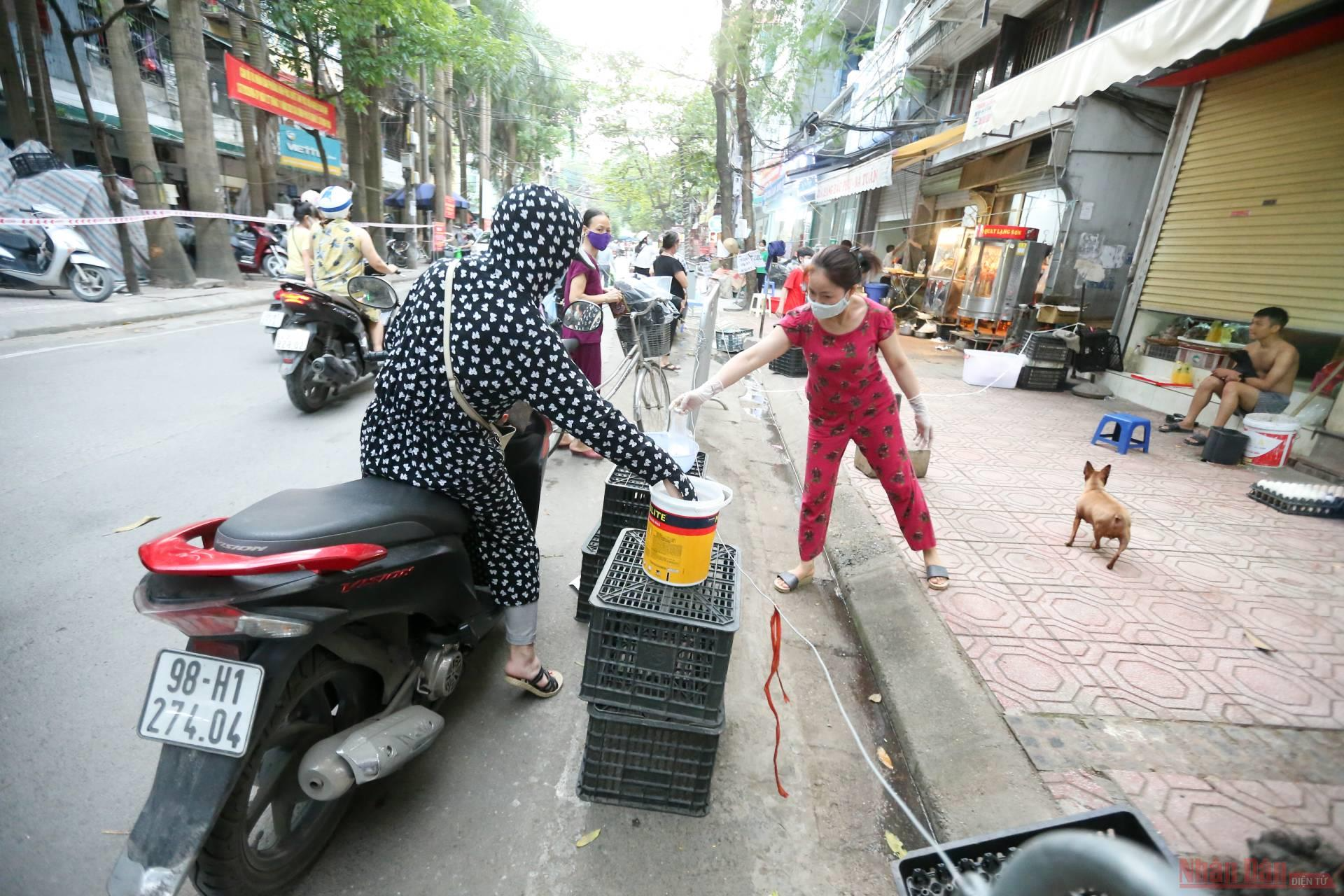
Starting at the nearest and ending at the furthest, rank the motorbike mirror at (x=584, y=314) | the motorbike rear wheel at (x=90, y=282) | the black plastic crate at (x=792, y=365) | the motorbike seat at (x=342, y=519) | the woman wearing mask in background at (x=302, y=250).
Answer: the motorbike seat at (x=342, y=519) < the motorbike mirror at (x=584, y=314) < the woman wearing mask in background at (x=302, y=250) < the motorbike rear wheel at (x=90, y=282) < the black plastic crate at (x=792, y=365)

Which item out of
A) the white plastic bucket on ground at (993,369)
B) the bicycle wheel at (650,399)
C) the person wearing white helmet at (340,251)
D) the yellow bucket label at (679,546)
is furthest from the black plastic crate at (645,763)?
the white plastic bucket on ground at (993,369)

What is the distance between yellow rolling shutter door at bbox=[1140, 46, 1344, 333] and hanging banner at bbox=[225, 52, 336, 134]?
573 inches

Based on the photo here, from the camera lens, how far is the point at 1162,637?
313 cm

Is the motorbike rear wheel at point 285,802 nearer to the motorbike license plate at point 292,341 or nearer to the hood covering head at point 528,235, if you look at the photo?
the hood covering head at point 528,235

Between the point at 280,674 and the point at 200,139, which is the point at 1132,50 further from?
the point at 200,139

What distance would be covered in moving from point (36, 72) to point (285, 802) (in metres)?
16.5

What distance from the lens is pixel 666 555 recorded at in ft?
6.70

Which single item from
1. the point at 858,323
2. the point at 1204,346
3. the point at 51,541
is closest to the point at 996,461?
the point at 858,323

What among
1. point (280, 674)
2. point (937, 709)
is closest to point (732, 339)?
point (937, 709)

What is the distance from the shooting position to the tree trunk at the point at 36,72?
1149 cm

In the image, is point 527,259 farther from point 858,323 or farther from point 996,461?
point 996,461

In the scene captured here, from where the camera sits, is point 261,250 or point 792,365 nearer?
point 792,365

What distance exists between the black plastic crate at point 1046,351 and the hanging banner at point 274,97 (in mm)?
13557

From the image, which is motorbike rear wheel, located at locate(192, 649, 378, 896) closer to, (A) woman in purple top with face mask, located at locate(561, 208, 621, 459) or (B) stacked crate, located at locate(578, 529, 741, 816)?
(B) stacked crate, located at locate(578, 529, 741, 816)
